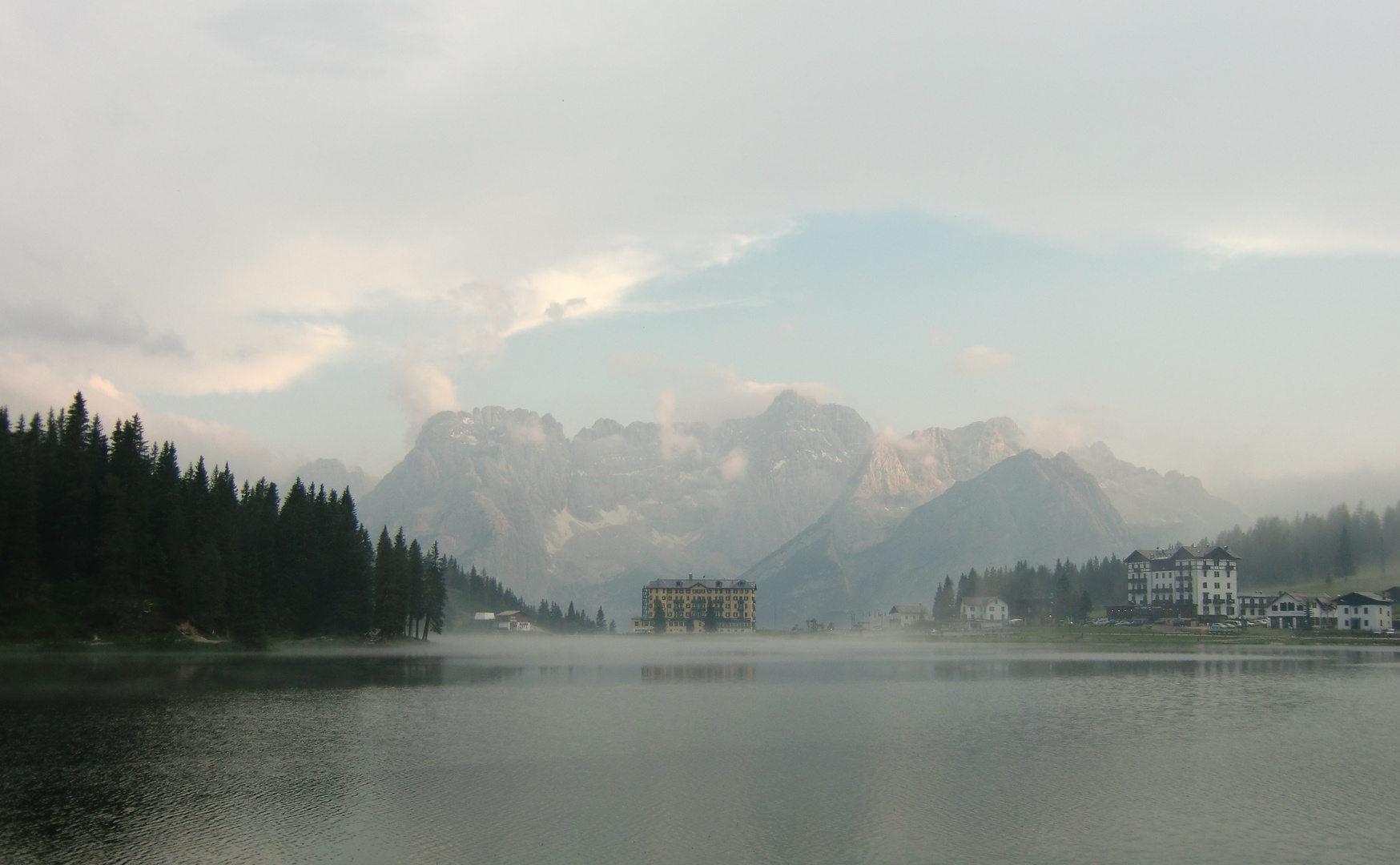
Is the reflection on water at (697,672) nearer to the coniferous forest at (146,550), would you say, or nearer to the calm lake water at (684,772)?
the calm lake water at (684,772)

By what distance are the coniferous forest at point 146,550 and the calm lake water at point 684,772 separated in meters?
23.3

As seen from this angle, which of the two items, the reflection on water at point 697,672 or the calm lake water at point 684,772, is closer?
the calm lake water at point 684,772

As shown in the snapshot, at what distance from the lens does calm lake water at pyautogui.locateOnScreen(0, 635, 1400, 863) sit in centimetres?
3612

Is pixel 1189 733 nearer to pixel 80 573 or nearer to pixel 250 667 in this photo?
pixel 250 667

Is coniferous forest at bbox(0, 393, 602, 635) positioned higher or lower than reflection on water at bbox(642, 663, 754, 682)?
higher

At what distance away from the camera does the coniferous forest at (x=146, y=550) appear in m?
115

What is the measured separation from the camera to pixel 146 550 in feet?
412

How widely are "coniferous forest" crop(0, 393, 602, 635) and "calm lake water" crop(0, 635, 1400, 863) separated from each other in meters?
23.3

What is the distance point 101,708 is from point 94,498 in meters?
72.4

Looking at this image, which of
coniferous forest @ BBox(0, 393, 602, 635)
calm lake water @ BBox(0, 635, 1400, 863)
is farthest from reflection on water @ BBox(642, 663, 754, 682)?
coniferous forest @ BBox(0, 393, 602, 635)

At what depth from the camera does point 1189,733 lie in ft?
206

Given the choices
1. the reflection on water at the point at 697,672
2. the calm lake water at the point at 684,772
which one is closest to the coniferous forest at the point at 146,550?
the calm lake water at the point at 684,772

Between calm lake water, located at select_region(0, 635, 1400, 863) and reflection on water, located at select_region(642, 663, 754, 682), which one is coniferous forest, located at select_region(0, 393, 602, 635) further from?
reflection on water, located at select_region(642, 663, 754, 682)

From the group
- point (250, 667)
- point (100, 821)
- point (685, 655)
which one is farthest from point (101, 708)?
point (685, 655)
